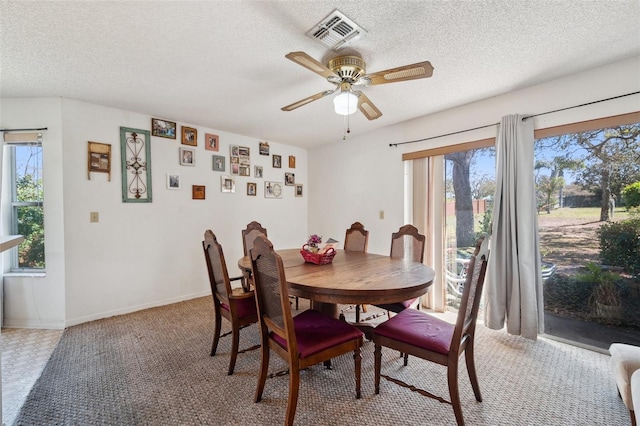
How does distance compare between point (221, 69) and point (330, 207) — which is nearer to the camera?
point (221, 69)

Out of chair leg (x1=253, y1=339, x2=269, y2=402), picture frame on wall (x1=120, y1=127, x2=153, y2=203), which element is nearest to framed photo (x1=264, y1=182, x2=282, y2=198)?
picture frame on wall (x1=120, y1=127, x2=153, y2=203)

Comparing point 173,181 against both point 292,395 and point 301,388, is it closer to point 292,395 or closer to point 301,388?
point 301,388

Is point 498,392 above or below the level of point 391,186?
below

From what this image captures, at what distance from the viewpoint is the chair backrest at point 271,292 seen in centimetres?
145

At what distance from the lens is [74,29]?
1.72m

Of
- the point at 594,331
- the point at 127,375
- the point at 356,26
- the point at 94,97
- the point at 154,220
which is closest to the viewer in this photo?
the point at 356,26

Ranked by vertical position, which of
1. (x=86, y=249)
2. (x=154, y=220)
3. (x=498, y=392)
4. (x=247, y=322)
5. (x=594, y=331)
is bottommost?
(x=498, y=392)

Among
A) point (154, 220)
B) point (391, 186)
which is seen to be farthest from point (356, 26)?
point (154, 220)

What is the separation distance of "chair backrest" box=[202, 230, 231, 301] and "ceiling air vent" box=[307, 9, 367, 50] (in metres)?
1.51

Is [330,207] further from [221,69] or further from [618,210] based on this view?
[618,210]

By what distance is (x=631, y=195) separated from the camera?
Result: 221cm

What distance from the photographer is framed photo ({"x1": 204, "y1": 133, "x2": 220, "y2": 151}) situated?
3.75 m

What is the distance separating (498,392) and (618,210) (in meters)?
1.80

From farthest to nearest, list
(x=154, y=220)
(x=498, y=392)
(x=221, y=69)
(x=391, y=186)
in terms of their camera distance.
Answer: (x=391, y=186) → (x=154, y=220) → (x=221, y=69) → (x=498, y=392)
